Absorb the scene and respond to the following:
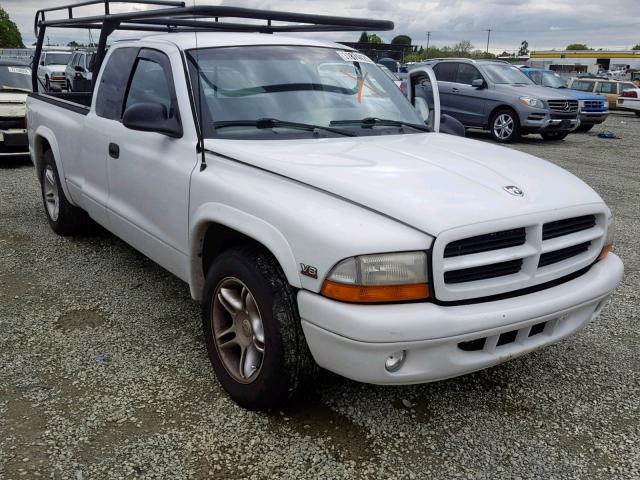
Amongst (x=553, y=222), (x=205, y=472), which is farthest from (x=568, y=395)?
(x=205, y=472)

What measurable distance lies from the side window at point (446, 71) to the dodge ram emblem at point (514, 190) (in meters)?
13.2

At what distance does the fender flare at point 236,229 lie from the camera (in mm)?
2547

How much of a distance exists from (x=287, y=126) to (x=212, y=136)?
42 centimetres

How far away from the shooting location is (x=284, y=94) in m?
3.53

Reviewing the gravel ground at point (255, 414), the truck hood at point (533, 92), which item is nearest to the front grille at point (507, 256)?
the gravel ground at point (255, 414)

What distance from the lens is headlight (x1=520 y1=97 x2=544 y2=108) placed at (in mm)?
14078

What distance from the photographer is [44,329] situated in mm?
3855

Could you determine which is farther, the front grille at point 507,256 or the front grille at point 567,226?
the front grille at point 567,226

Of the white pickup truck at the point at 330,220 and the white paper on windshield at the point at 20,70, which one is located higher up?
the white paper on windshield at the point at 20,70

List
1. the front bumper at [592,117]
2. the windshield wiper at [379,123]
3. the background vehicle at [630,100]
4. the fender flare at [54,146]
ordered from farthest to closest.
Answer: the background vehicle at [630,100] < the front bumper at [592,117] < the fender flare at [54,146] < the windshield wiper at [379,123]

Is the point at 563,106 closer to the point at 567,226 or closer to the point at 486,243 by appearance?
the point at 567,226

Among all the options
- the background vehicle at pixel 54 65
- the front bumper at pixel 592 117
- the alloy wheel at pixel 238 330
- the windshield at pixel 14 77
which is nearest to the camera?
the alloy wheel at pixel 238 330

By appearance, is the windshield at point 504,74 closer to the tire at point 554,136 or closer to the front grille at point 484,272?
the tire at point 554,136

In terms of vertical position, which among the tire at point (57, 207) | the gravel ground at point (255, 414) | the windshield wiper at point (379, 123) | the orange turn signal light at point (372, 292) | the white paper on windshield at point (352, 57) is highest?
the white paper on windshield at point (352, 57)
